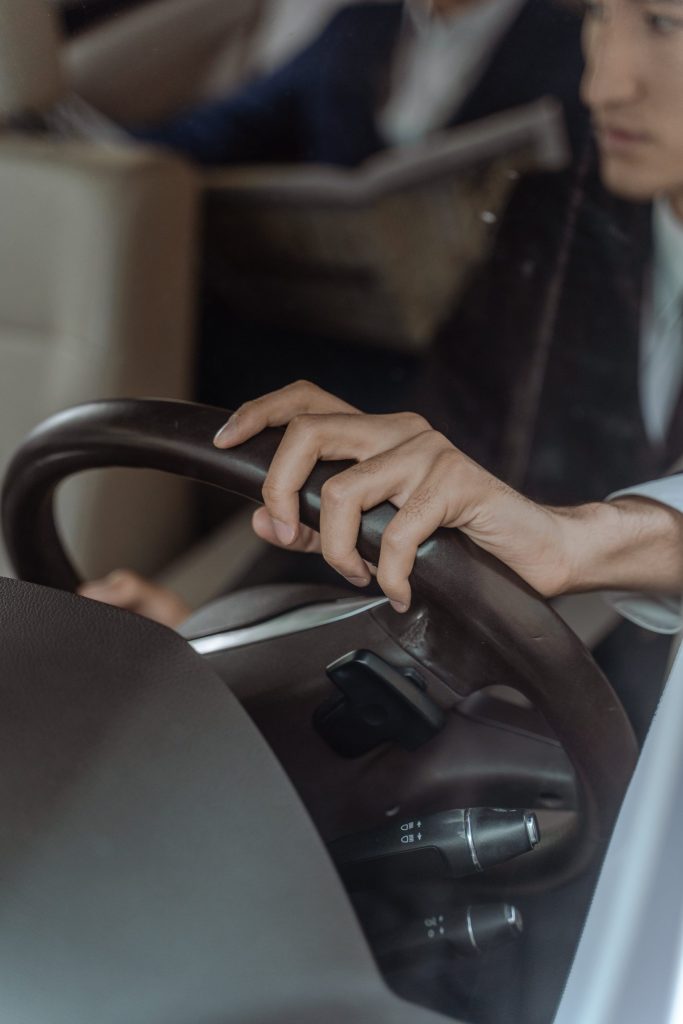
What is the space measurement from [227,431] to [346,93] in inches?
20.9

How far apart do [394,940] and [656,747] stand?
0.16 meters

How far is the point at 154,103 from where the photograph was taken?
1.29 m

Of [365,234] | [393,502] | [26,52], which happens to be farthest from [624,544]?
[365,234]

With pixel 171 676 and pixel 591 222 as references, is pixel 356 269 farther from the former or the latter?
pixel 171 676

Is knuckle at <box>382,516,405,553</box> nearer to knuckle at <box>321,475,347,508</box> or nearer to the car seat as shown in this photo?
→ knuckle at <box>321,475,347,508</box>

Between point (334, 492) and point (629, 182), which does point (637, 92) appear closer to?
point (629, 182)

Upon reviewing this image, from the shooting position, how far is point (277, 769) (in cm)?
53

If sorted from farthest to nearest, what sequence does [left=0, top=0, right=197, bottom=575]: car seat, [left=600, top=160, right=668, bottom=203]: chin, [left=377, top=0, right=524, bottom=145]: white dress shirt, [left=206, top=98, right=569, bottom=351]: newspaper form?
[left=0, top=0, right=197, bottom=575]: car seat → [left=206, top=98, right=569, bottom=351]: newspaper → [left=377, top=0, right=524, bottom=145]: white dress shirt → [left=600, top=160, right=668, bottom=203]: chin

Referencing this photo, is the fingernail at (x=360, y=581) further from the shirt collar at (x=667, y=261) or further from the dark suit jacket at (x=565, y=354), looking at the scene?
the shirt collar at (x=667, y=261)

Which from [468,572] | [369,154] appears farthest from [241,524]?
[468,572]

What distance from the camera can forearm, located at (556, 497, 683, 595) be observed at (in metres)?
0.60

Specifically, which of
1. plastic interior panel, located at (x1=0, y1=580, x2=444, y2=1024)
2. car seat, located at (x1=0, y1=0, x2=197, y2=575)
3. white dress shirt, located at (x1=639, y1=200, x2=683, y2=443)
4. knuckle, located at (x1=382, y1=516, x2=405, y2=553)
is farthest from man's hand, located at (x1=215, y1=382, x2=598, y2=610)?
car seat, located at (x1=0, y1=0, x2=197, y2=575)

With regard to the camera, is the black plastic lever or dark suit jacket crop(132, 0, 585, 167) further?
dark suit jacket crop(132, 0, 585, 167)

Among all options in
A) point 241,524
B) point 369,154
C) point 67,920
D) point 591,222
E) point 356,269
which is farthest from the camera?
point 356,269
